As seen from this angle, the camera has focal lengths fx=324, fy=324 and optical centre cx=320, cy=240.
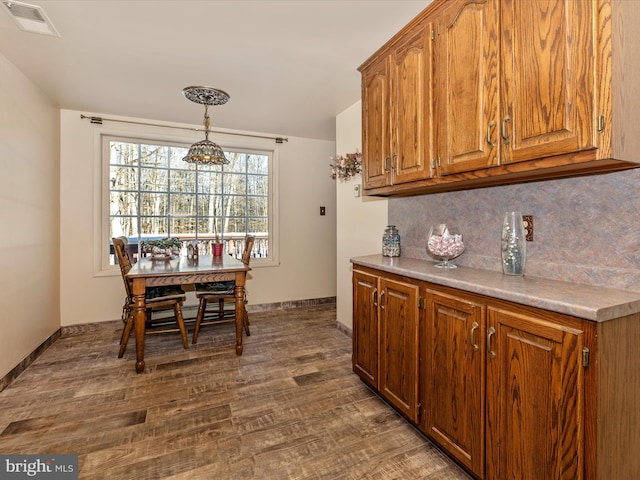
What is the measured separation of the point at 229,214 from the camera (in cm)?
444

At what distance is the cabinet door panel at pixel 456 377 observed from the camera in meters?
1.40

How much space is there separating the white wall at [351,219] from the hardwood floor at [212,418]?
735 mm

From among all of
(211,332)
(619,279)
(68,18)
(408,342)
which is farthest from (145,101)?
(619,279)

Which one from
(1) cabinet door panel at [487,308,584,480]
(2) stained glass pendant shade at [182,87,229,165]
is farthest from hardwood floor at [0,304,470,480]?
(2) stained glass pendant shade at [182,87,229,165]

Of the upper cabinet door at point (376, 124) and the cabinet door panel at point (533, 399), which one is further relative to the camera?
the upper cabinet door at point (376, 124)

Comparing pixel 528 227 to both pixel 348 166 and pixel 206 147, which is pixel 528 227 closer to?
pixel 348 166

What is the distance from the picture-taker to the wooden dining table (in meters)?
2.59

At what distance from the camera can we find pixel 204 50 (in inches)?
92.0

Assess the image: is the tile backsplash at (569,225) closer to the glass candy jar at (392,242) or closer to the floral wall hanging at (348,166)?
Answer: the glass candy jar at (392,242)

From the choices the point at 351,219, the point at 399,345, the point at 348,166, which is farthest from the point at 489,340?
the point at 348,166

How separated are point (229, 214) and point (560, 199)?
3.76m

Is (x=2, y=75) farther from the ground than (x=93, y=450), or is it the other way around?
(x=2, y=75)

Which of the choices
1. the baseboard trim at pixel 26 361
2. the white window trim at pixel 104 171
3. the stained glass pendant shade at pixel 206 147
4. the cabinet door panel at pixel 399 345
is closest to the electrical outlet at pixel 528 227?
the cabinet door panel at pixel 399 345

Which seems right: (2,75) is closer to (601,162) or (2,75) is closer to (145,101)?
(145,101)
